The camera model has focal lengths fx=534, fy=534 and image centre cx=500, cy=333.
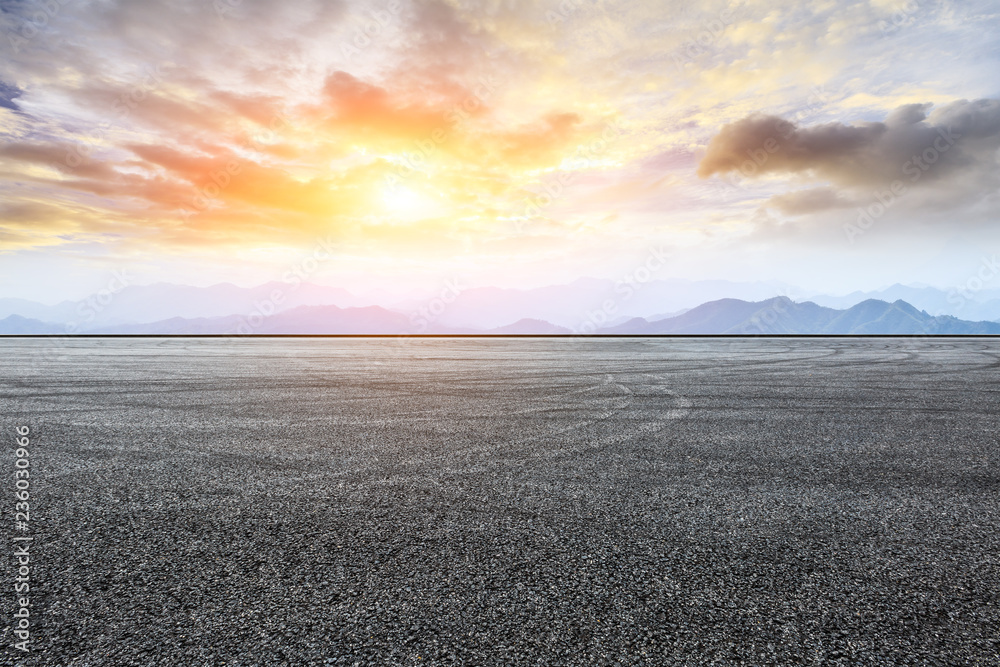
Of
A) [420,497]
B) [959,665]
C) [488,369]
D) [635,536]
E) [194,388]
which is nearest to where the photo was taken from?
[959,665]

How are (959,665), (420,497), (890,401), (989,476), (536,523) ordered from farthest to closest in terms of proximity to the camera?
(890,401)
(989,476)
(420,497)
(536,523)
(959,665)

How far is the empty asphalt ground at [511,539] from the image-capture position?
8.29 feet

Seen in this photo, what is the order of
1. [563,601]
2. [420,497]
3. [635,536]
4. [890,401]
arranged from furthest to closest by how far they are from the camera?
[890,401]
[420,497]
[635,536]
[563,601]

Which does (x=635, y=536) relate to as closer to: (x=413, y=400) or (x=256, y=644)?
(x=256, y=644)

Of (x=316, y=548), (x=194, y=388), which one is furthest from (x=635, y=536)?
(x=194, y=388)

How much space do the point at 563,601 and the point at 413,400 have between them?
25.7ft

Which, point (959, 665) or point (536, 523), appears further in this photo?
point (536, 523)

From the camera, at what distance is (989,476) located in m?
5.28

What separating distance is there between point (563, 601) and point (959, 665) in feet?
5.77

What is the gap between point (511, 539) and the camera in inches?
145

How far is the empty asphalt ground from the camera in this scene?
8.29 ft

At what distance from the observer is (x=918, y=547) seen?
11.8ft

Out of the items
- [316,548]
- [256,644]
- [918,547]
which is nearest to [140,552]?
[316,548]

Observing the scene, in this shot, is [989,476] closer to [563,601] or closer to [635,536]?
[635,536]
